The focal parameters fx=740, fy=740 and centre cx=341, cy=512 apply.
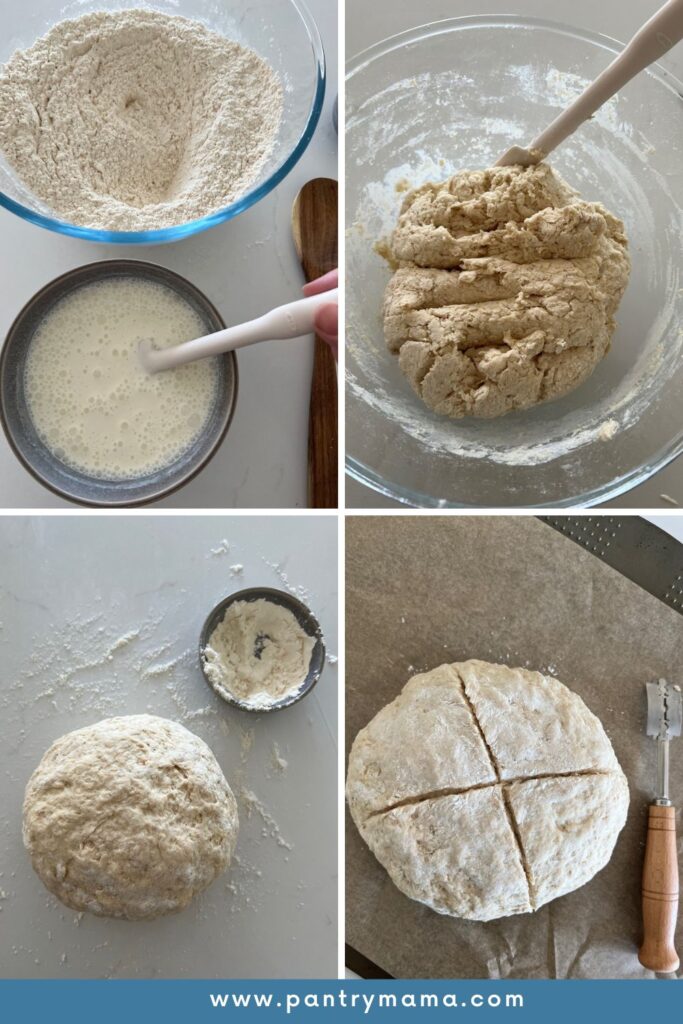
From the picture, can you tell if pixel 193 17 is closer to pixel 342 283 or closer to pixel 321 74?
pixel 321 74

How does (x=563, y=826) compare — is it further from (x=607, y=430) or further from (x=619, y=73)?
(x=619, y=73)

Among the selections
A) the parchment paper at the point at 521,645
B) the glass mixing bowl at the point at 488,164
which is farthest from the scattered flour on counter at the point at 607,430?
the parchment paper at the point at 521,645

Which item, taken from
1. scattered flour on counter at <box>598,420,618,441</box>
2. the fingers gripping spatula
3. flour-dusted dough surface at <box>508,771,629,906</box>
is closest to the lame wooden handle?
the fingers gripping spatula

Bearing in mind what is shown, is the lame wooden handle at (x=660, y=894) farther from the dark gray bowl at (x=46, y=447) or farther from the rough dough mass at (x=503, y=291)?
the dark gray bowl at (x=46, y=447)

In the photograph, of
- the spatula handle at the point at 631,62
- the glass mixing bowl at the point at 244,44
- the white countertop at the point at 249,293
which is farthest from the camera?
the white countertop at the point at 249,293

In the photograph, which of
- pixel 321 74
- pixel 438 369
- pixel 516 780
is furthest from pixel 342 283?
pixel 516 780

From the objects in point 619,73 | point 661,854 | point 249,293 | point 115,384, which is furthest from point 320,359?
point 661,854
